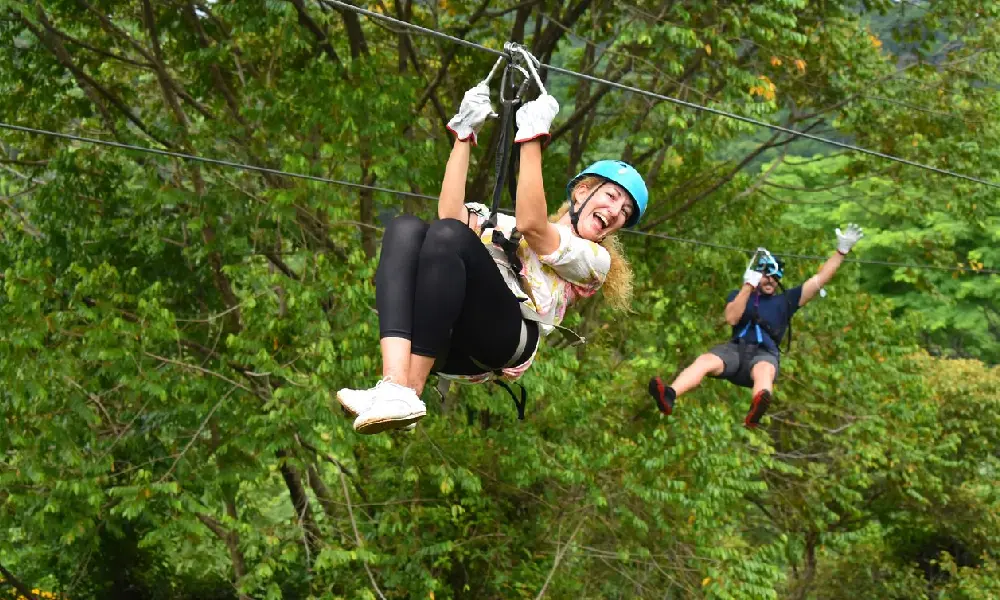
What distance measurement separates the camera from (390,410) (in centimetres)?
274

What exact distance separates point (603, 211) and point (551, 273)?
253 millimetres

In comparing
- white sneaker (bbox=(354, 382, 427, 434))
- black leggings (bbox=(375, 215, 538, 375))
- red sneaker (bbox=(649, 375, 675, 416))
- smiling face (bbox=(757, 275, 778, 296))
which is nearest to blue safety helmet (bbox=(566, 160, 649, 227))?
black leggings (bbox=(375, 215, 538, 375))

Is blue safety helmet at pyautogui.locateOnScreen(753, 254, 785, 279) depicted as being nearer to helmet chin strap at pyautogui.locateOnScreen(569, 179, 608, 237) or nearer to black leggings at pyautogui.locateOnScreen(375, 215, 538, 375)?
helmet chin strap at pyautogui.locateOnScreen(569, 179, 608, 237)

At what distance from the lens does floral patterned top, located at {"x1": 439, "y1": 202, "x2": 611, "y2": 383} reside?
3.11 metres

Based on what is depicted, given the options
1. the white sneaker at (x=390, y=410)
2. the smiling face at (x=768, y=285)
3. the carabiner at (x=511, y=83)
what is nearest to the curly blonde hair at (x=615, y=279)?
the carabiner at (x=511, y=83)

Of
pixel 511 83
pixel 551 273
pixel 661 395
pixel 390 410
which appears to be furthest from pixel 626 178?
pixel 661 395

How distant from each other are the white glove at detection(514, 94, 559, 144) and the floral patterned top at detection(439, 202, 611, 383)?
309 mm

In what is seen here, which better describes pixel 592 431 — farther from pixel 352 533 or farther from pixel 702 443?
pixel 352 533

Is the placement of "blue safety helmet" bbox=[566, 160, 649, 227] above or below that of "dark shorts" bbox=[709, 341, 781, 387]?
above

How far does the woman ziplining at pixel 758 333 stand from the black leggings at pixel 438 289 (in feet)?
13.0

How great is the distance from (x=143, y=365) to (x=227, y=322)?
85.3 inches

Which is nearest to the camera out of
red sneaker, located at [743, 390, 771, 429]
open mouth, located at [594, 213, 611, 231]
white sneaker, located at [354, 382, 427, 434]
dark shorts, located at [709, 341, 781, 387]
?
white sneaker, located at [354, 382, 427, 434]

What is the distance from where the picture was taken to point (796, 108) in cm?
1104

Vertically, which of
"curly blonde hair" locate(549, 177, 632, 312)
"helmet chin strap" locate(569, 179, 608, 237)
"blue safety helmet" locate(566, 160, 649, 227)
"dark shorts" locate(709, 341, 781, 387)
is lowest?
"dark shorts" locate(709, 341, 781, 387)
